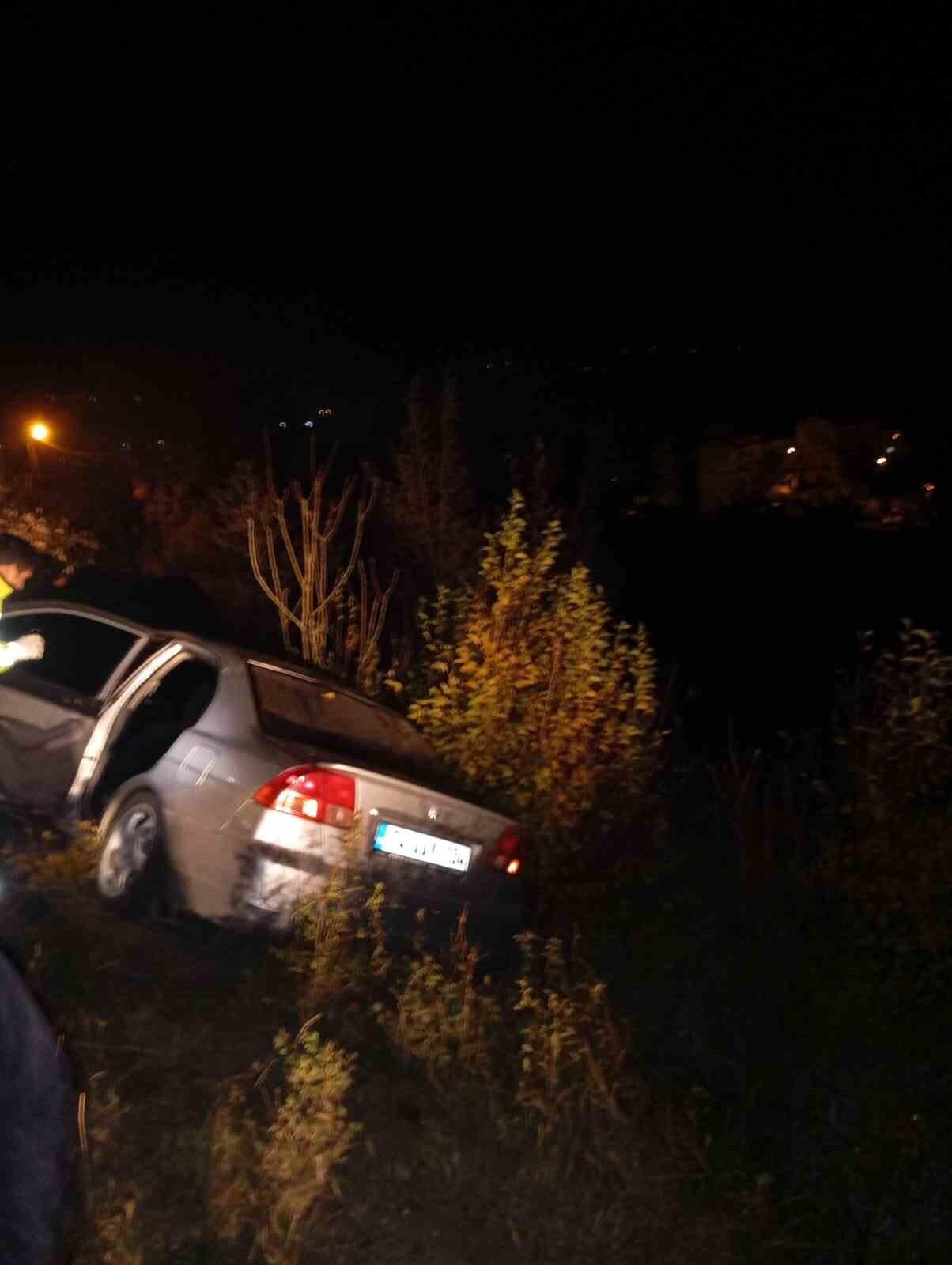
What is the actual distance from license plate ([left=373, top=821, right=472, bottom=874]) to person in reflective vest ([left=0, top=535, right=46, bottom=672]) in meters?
2.28

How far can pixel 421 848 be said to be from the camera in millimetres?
6430

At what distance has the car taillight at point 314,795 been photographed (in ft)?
20.6

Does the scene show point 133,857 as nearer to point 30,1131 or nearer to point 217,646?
point 217,646

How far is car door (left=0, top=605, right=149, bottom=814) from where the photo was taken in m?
7.74

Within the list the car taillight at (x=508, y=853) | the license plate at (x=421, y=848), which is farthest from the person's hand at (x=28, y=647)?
the car taillight at (x=508, y=853)

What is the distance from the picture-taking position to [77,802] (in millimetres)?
7555

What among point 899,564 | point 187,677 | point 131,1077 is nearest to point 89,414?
point 899,564

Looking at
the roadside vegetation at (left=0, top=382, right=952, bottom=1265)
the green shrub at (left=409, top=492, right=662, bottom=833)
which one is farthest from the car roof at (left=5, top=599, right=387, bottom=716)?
the roadside vegetation at (left=0, top=382, right=952, bottom=1265)

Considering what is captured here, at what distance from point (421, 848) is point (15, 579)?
2585 mm

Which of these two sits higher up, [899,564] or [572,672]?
[899,564]

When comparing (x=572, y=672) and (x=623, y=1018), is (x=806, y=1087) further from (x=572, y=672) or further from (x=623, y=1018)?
(x=572, y=672)

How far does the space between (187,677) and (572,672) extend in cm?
225

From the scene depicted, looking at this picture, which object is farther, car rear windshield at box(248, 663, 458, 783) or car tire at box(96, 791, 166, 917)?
car rear windshield at box(248, 663, 458, 783)

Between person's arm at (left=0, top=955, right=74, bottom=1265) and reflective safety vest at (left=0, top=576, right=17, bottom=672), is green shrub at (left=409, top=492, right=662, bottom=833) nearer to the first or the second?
reflective safety vest at (left=0, top=576, right=17, bottom=672)
